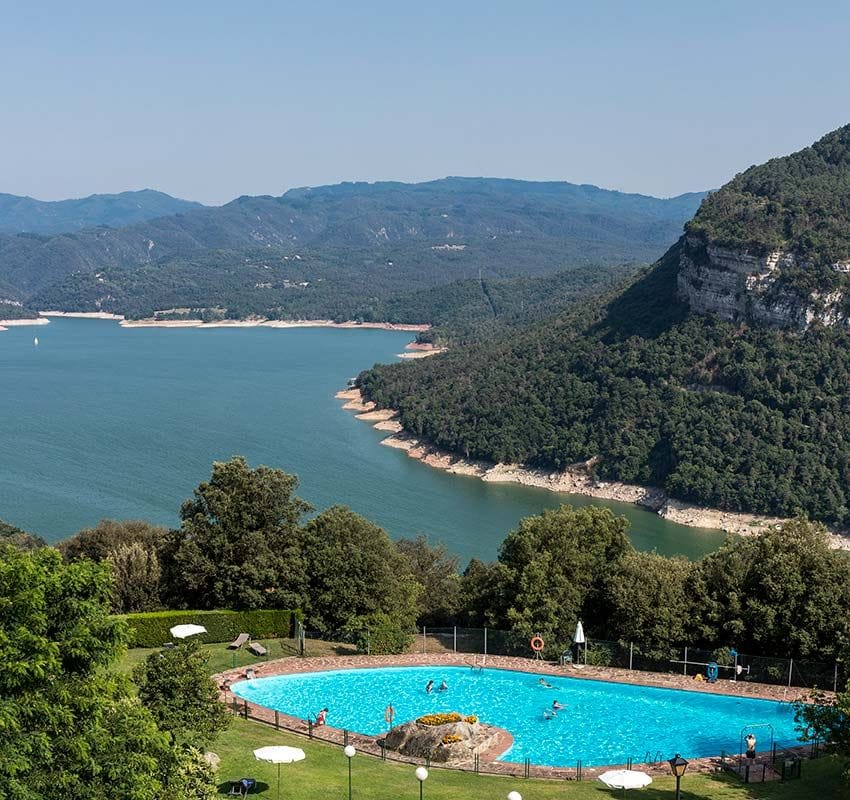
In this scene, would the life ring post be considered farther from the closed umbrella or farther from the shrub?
the shrub

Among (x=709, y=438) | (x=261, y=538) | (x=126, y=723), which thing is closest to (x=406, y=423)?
(x=709, y=438)

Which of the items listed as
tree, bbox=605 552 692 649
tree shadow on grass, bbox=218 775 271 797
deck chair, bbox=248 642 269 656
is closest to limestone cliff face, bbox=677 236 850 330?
tree, bbox=605 552 692 649

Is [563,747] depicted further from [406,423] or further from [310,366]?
[310,366]

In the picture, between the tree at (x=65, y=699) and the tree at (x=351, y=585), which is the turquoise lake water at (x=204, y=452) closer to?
the tree at (x=351, y=585)

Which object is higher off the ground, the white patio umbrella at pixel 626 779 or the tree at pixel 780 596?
the tree at pixel 780 596

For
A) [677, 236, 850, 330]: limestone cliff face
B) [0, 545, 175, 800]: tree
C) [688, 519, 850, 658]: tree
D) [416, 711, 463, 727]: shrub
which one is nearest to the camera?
[0, 545, 175, 800]: tree

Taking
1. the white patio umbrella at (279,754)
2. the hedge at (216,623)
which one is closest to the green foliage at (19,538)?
the hedge at (216,623)

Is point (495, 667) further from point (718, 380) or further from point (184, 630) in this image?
point (718, 380)

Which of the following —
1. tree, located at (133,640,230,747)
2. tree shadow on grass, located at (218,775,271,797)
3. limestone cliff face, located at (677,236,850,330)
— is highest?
limestone cliff face, located at (677,236,850,330)
